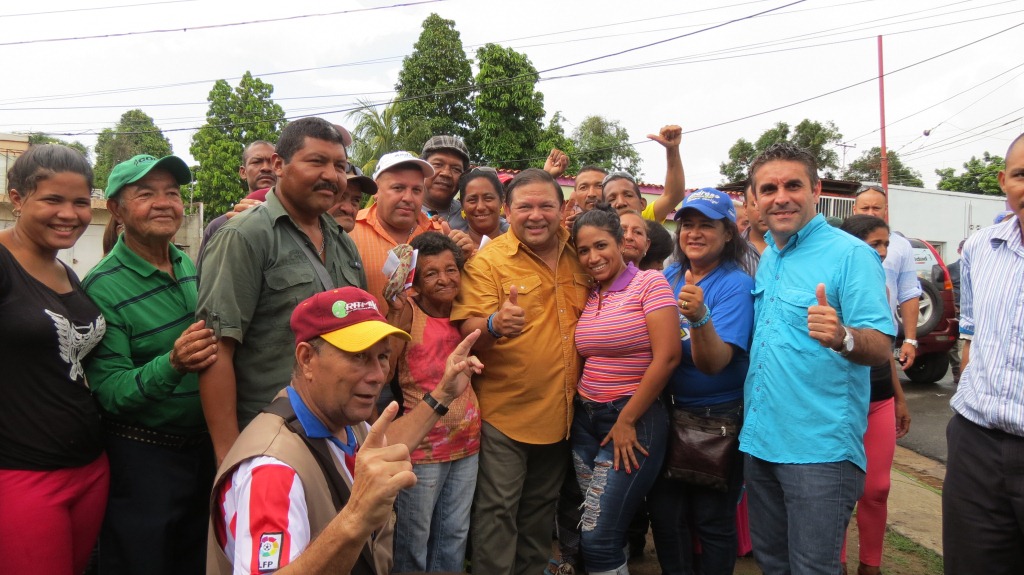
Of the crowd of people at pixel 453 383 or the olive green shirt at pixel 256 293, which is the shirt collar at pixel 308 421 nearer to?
the crowd of people at pixel 453 383

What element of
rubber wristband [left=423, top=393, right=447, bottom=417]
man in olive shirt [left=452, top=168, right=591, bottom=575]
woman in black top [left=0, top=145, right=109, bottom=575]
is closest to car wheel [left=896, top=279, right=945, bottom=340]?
man in olive shirt [left=452, top=168, right=591, bottom=575]

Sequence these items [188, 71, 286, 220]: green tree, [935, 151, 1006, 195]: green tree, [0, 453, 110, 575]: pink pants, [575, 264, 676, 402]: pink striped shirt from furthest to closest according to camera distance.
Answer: [935, 151, 1006, 195]: green tree, [188, 71, 286, 220]: green tree, [575, 264, 676, 402]: pink striped shirt, [0, 453, 110, 575]: pink pants

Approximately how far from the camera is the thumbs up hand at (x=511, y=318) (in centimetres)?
309

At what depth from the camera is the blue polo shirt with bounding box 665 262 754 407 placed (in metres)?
3.26

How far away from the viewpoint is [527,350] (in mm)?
3342

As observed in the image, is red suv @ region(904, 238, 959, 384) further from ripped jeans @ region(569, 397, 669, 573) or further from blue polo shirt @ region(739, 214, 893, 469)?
ripped jeans @ region(569, 397, 669, 573)

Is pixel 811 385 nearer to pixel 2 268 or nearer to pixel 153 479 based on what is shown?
pixel 153 479

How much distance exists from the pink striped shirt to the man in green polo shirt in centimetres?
182

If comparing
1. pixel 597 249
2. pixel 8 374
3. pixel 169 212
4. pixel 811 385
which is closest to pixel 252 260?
pixel 169 212

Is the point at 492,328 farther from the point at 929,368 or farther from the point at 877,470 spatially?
the point at 929,368

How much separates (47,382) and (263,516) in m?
1.42

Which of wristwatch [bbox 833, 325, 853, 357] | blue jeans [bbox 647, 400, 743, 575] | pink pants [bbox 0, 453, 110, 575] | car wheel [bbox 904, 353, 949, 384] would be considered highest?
wristwatch [bbox 833, 325, 853, 357]

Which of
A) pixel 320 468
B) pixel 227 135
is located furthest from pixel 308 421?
pixel 227 135

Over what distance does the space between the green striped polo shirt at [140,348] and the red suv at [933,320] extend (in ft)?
27.7
